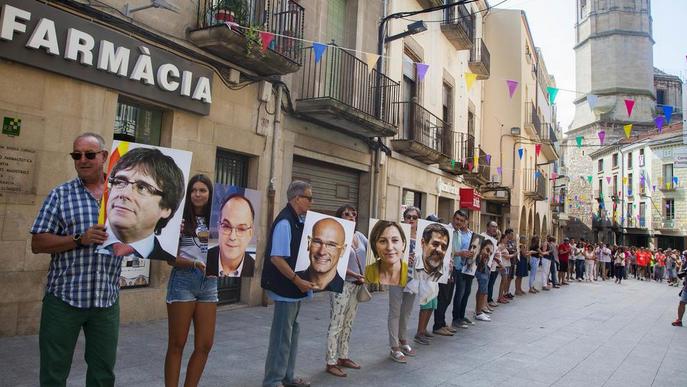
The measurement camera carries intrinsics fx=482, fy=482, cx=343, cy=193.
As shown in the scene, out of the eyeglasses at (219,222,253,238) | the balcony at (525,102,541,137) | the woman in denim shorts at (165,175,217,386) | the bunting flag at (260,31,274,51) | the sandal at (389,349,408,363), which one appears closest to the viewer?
the woman in denim shorts at (165,175,217,386)

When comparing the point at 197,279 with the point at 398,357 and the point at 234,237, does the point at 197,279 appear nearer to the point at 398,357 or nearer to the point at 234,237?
the point at 234,237

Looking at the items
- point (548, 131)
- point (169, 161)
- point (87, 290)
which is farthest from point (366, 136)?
point (548, 131)

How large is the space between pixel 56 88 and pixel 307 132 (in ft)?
15.9

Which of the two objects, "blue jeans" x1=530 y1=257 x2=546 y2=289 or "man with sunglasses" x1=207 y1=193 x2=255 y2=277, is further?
"blue jeans" x1=530 y1=257 x2=546 y2=289

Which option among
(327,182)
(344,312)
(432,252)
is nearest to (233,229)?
(344,312)

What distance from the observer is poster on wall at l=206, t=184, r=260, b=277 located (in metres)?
3.64

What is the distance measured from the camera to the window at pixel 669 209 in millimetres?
46000

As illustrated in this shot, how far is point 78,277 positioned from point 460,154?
54.0 feet

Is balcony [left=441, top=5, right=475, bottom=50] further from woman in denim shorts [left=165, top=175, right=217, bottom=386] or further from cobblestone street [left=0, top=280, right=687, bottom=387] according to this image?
woman in denim shorts [left=165, top=175, right=217, bottom=386]

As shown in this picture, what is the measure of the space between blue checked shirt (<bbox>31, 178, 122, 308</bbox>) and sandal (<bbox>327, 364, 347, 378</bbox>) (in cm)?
258

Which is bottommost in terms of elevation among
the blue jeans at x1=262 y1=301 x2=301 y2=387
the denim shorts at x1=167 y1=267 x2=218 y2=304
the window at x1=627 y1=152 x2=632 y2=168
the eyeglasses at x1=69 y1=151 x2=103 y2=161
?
the blue jeans at x1=262 y1=301 x2=301 y2=387

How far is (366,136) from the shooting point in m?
11.4

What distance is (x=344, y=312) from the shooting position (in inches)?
193

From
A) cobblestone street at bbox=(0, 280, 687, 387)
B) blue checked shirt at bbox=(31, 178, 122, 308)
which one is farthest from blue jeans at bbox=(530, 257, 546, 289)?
blue checked shirt at bbox=(31, 178, 122, 308)
